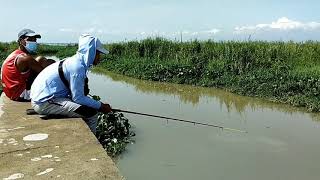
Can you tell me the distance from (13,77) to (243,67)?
37.7 feet

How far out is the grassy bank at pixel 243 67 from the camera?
1208 cm

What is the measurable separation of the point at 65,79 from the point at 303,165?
13.2ft

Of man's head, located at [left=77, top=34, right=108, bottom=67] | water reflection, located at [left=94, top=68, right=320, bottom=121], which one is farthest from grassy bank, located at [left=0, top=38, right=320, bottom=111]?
man's head, located at [left=77, top=34, right=108, bottom=67]

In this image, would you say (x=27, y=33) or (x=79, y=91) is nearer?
(x=79, y=91)

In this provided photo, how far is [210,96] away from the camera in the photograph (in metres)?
13.3

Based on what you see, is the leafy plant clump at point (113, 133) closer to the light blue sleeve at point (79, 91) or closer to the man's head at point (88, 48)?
the light blue sleeve at point (79, 91)

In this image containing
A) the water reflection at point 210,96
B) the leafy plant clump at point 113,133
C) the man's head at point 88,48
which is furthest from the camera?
the water reflection at point 210,96

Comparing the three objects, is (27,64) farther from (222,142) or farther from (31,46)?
(222,142)

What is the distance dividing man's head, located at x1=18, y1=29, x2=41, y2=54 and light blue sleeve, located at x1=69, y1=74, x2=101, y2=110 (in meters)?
1.57

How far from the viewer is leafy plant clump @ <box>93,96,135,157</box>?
281 inches

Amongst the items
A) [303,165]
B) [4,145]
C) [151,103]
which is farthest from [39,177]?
[151,103]

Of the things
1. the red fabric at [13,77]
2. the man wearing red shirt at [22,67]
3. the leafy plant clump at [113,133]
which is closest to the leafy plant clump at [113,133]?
the leafy plant clump at [113,133]

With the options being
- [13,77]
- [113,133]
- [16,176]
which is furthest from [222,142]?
[16,176]

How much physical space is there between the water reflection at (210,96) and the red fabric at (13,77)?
6.17m
